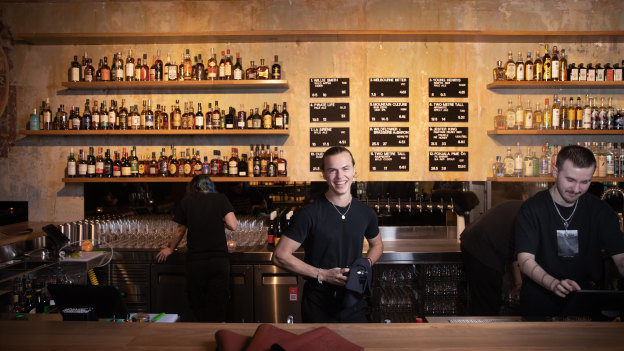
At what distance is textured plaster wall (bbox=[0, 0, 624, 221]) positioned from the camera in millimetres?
4883

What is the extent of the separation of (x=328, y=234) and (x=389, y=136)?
8.86ft

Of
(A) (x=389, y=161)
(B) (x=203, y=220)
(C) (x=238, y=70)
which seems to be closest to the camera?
(B) (x=203, y=220)

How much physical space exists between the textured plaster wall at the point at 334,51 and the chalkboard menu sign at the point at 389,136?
64mm

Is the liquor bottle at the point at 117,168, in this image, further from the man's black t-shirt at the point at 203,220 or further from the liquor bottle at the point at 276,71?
the liquor bottle at the point at 276,71

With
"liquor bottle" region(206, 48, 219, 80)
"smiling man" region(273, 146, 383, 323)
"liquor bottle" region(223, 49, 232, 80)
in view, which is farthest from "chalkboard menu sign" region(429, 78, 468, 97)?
"smiling man" region(273, 146, 383, 323)

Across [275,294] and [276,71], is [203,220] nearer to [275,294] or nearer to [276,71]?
[275,294]

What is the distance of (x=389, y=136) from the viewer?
4.90 metres

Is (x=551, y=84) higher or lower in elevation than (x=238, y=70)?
lower

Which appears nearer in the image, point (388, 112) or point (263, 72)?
point (263, 72)

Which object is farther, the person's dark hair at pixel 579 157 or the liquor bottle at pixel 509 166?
the liquor bottle at pixel 509 166

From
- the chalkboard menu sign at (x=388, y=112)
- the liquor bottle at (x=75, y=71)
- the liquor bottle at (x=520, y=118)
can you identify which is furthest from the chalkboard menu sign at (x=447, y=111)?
the liquor bottle at (x=75, y=71)

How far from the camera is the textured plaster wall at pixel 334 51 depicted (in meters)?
4.88

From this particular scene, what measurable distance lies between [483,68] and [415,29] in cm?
78

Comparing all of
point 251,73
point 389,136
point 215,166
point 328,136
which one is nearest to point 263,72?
point 251,73
